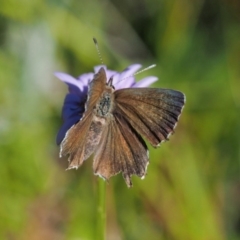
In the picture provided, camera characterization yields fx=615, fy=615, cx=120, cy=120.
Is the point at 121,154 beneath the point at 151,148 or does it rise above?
beneath

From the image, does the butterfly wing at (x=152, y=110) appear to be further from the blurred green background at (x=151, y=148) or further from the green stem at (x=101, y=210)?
the blurred green background at (x=151, y=148)

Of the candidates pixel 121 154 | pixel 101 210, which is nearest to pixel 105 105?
pixel 121 154

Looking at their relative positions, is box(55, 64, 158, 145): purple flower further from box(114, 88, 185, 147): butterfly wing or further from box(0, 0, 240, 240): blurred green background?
box(0, 0, 240, 240): blurred green background

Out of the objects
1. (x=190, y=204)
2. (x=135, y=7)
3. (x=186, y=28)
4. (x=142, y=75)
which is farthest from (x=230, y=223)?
(x=135, y=7)

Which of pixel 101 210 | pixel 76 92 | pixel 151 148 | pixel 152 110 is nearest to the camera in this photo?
pixel 101 210

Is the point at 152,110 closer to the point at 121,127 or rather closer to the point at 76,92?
the point at 121,127

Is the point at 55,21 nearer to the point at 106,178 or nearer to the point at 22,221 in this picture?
the point at 22,221

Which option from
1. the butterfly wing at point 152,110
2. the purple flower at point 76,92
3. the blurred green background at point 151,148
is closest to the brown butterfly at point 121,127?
the butterfly wing at point 152,110

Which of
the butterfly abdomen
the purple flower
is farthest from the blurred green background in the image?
the butterfly abdomen
